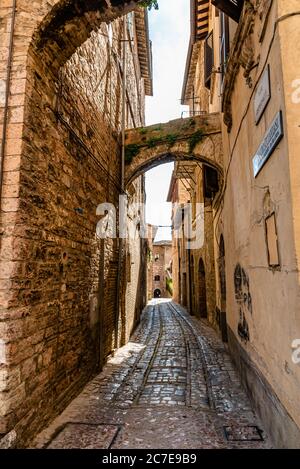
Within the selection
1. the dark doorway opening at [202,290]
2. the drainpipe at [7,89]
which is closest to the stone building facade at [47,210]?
the drainpipe at [7,89]

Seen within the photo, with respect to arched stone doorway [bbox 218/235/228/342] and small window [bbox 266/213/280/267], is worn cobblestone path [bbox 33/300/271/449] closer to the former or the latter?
arched stone doorway [bbox 218/235/228/342]

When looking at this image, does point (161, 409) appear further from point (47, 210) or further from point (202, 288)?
point (202, 288)

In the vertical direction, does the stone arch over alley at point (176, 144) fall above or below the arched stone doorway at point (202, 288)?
above

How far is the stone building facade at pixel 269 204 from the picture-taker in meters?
2.38

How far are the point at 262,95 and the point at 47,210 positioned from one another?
Answer: 103 inches

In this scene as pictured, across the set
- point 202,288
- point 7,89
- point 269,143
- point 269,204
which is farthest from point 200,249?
point 7,89

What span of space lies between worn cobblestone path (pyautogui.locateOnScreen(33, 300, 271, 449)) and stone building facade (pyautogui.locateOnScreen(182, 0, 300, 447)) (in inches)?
15.0

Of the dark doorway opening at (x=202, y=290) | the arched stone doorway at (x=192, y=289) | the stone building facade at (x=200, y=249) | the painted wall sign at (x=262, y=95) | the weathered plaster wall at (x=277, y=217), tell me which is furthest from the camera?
the arched stone doorway at (x=192, y=289)

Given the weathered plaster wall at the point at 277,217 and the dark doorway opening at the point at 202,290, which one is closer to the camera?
the weathered plaster wall at the point at 277,217

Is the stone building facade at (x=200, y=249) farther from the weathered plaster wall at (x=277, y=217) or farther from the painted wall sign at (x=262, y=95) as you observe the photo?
the painted wall sign at (x=262, y=95)

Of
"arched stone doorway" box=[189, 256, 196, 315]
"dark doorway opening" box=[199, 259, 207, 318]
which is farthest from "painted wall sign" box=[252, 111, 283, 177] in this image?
"arched stone doorway" box=[189, 256, 196, 315]

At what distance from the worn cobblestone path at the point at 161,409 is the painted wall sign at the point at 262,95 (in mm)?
3302

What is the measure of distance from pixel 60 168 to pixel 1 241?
1.49 metres

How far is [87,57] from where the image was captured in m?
Result: 5.39
